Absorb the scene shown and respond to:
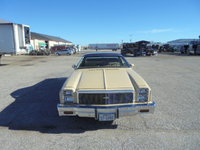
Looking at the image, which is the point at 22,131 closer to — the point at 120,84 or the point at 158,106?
the point at 120,84

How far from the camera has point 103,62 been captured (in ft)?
15.8

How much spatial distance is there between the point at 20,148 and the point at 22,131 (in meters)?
0.62

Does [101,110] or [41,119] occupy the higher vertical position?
[101,110]

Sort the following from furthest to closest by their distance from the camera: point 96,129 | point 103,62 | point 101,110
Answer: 1. point 103,62
2. point 96,129
3. point 101,110

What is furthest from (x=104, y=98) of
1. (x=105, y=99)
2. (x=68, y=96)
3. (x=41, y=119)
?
(x=41, y=119)

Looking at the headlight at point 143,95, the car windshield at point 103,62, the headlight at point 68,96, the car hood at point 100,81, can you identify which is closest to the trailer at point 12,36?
the car windshield at point 103,62

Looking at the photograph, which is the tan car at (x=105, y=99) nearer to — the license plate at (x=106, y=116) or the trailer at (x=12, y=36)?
the license plate at (x=106, y=116)

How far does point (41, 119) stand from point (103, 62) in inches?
96.9

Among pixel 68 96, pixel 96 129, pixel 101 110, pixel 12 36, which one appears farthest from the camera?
pixel 12 36

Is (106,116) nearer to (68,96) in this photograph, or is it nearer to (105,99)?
(105,99)

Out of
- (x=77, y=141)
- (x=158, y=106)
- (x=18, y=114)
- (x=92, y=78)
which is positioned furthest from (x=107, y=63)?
(x=18, y=114)

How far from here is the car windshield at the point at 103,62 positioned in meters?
4.66

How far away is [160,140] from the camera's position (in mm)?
2822

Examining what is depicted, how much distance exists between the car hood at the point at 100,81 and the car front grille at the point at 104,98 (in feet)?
0.49
